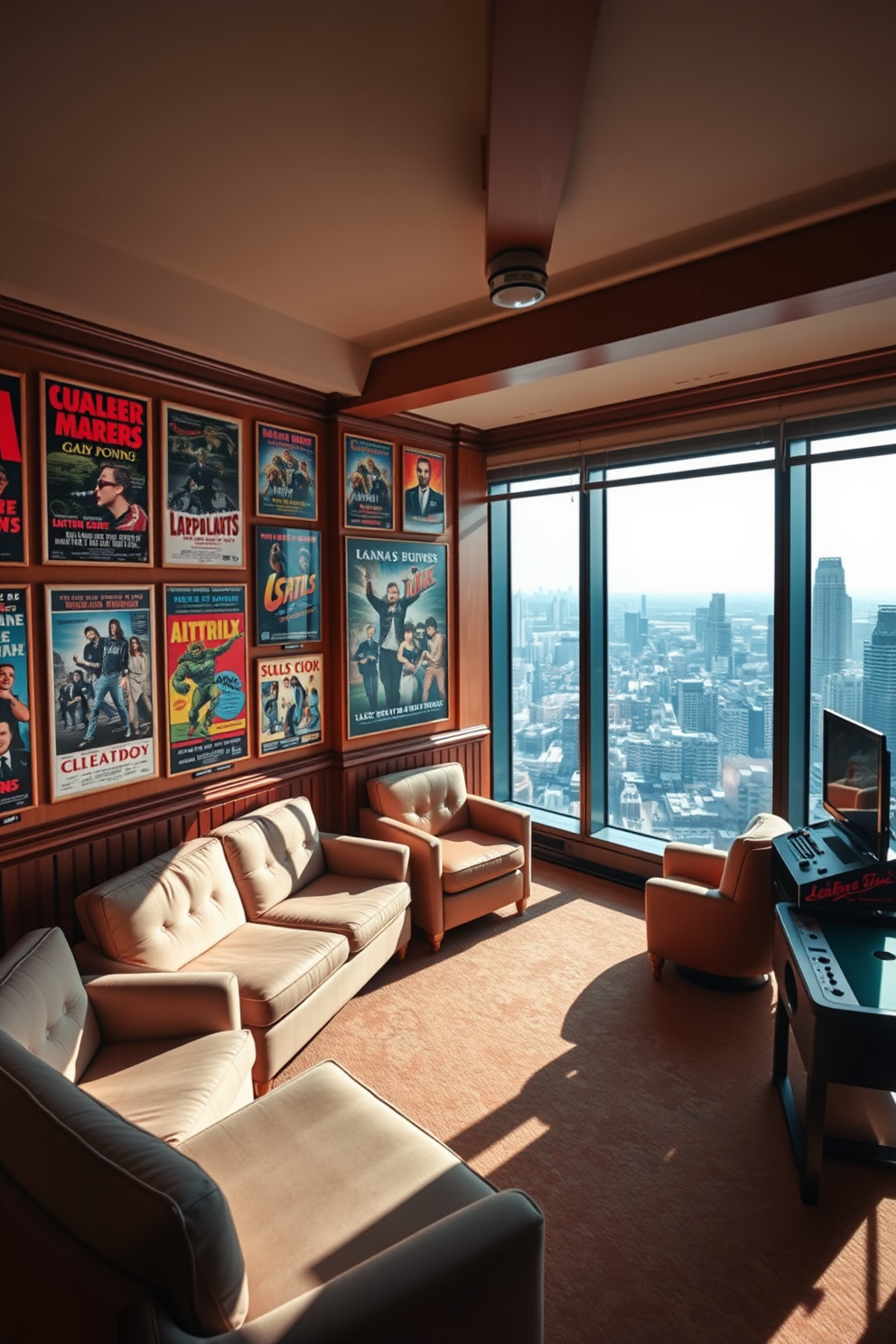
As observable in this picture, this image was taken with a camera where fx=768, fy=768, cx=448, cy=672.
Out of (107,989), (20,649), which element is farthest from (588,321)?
(107,989)

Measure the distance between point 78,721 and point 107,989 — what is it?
114 centimetres

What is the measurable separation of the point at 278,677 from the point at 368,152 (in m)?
2.60

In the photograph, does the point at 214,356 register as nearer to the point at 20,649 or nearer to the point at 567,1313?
the point at 20,649

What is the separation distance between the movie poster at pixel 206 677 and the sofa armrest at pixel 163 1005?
1213mm

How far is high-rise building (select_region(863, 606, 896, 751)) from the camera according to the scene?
387 cm

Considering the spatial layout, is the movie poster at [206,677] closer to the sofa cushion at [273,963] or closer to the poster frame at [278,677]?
the poster frame at [278,677]

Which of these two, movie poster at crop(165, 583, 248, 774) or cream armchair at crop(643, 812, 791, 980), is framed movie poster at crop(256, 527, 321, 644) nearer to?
movie poster at crop(165, 583, 248, 774)

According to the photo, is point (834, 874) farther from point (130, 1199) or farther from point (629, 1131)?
point (130, 1199)

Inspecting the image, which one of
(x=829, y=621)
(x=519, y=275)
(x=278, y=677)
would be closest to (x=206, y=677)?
(x=278, y=677)

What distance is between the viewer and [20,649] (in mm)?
3025

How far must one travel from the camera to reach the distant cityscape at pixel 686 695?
408 cm

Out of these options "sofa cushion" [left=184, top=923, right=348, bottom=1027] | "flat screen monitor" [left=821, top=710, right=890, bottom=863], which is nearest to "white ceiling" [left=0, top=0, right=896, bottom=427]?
"flat screen monitor" [left=821, top=710, right=890, bottom=863]

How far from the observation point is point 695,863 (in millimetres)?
3947

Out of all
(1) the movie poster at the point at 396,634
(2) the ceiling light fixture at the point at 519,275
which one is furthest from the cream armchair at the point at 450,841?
(2) the ceiling light fixture at the point at 519,275
